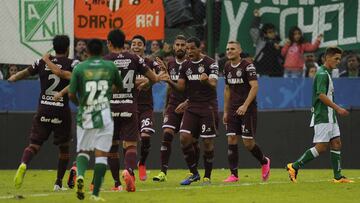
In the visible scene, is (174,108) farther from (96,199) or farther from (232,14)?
(96,199)

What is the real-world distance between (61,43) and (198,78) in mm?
2722

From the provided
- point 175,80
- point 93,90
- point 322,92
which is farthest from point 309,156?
point 93,90

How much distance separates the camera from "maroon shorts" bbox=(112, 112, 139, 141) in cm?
1477

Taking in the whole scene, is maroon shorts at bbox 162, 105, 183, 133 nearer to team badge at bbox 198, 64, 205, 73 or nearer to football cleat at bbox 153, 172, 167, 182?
football cleat at bbox 153, 172, 167, 182

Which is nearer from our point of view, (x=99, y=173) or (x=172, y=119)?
(x=99, y=173)

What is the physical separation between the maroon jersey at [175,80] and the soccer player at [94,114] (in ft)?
18.1

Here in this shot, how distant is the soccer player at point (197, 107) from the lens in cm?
1673

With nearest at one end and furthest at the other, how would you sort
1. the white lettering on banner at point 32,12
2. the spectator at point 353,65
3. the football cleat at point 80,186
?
the football cleat at point 80,186, the white lettering on banner at point 32,12, the spectator at point 353,65

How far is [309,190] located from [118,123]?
2914mm

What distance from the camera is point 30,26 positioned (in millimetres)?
21125

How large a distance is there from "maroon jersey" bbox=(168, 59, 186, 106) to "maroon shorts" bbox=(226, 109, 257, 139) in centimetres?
137

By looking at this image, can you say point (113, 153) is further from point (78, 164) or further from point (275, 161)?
point (275, 161)

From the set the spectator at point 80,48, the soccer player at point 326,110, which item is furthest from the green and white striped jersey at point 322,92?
the spectator at point 80,48

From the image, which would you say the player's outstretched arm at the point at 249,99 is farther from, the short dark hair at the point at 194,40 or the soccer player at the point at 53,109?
the soccer player at the point at 53,109
